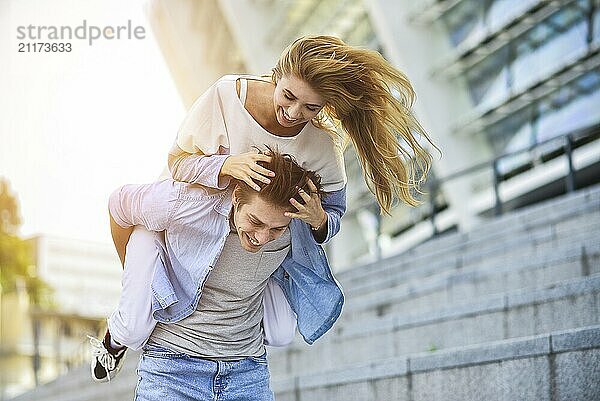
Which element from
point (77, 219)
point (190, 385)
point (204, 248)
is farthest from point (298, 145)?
point (77, 219)

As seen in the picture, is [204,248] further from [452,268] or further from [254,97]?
[452,268]

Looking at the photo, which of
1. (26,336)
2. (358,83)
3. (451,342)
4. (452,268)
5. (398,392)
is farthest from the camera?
(26,336)

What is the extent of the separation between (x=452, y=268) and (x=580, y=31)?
8.23m

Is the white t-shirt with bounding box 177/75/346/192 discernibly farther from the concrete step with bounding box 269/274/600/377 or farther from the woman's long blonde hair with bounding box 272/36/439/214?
the concrete step with bounding box 269/274/600/377

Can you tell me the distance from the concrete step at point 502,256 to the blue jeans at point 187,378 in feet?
8.51

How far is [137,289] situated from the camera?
2.73 metres

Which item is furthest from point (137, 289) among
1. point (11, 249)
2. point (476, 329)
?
point (11, 249)

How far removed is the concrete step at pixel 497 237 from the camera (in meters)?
6.25

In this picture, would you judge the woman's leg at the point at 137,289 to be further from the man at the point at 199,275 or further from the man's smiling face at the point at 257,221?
the man's smiling face at the point at 257,221

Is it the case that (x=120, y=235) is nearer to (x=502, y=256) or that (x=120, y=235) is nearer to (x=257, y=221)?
(x=257, y=221)

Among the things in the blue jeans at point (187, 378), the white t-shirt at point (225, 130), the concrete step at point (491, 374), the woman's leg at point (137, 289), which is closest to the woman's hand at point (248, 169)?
the white t-shirt at point (225, 130)

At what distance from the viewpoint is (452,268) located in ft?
21.2

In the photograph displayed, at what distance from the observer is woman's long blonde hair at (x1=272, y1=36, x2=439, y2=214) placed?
8.42 feet

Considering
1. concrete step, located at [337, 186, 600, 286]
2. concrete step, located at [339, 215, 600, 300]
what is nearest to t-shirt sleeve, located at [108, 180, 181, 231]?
concrete step, located at [339, 215, 600, 300]
